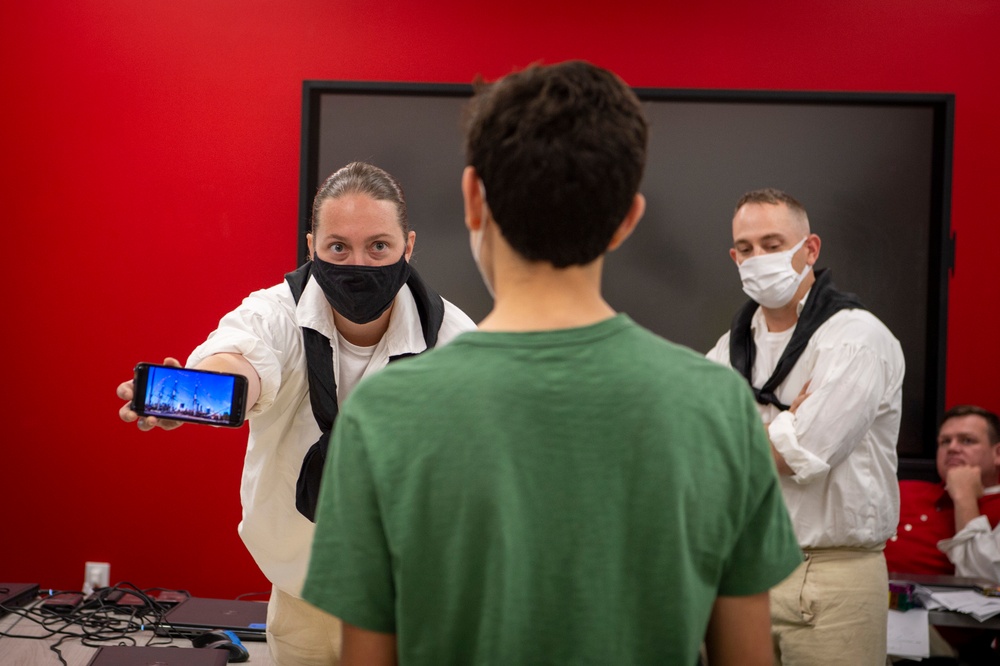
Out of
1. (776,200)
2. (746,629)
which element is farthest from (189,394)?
(776,200)

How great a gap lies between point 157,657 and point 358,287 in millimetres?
976

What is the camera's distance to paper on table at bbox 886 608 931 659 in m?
2.85

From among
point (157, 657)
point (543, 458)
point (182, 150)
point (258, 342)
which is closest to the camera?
point (543, 458)

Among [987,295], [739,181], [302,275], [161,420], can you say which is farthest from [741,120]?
[161,420]

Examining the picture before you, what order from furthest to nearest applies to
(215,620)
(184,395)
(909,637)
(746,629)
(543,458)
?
(909,637) → (215,620) → (184,395) → (746,629) → (543,458)

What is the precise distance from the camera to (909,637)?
2.85 metres

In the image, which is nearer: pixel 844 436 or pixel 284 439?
pixel 284 439

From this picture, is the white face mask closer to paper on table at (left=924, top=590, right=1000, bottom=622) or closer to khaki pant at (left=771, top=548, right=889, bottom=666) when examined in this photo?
khaki pant at (left=771, top=548, right=889, bottom=666)

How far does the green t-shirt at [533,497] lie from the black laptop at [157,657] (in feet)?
4.55

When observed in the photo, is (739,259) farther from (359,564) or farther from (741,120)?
(359,564)

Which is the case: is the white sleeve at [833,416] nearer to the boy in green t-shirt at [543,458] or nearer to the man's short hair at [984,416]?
the man's short hair at [984,416]

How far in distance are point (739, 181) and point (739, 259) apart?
32.5 inches

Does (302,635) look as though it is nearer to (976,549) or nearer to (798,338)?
(798,338)

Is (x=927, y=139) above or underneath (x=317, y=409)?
above
